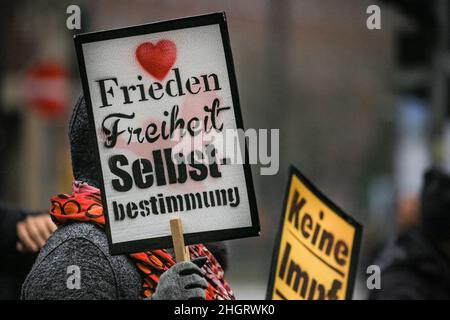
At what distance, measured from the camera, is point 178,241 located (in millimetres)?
2277

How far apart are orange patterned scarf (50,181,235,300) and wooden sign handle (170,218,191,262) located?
92 millimetres

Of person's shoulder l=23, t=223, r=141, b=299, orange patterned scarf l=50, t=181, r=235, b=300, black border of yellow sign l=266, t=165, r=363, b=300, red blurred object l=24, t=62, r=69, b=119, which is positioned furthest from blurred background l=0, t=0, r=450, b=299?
person's shoulder l=23, t=223, r=141, b=299

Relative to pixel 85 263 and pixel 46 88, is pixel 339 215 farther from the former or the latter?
pixel 46 88

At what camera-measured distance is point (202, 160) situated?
2.36m

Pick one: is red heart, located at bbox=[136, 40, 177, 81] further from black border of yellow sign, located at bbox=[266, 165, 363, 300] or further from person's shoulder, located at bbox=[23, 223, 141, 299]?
black border of yellow sign, located at bbox=[266, 165, 363, 300]

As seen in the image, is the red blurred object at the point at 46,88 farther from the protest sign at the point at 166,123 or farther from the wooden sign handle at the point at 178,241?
the wooden sign handle at the point at 178,241

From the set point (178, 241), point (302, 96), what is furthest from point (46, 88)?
point (302, 96)

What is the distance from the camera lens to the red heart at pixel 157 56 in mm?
2379

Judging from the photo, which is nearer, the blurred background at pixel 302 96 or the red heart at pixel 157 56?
the red heart at pixel 157 56

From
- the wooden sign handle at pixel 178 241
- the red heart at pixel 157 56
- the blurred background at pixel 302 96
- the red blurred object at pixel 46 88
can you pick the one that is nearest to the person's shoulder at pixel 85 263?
the wooden sign handle at pixel 178 241

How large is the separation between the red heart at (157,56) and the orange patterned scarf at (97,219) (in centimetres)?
34

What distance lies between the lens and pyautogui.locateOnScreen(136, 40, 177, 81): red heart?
2.38 meters
